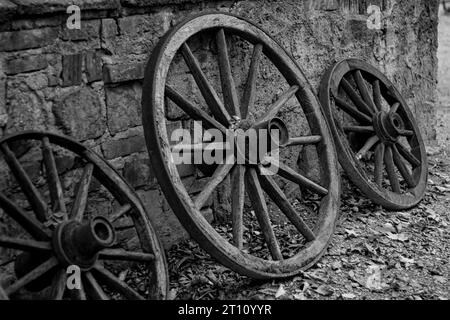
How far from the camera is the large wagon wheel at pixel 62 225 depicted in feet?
8.06

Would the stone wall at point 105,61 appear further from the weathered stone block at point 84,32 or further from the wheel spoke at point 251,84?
the wheel spoke at point 251,84

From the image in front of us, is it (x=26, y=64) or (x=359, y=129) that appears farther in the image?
(x=359, y=129)

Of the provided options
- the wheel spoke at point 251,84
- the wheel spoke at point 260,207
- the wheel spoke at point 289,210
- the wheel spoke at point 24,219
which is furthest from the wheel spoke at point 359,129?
the wheel spoke at point 24,219

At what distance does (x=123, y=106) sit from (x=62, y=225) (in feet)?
2.89

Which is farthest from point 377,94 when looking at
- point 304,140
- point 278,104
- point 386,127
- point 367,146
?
point 278,104

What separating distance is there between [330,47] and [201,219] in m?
1.98

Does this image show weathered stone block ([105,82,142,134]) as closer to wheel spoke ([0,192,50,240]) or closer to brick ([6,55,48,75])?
brick ([6,55,48,75])

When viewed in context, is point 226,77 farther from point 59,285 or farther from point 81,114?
point 59,285

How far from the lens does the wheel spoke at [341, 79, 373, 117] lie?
4297 millimetres

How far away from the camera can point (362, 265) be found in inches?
A: 134

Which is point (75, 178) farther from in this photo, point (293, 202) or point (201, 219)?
point (293, 202)

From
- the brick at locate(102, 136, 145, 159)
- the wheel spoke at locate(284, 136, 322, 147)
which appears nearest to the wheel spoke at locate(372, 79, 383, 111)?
the wheel spoke at locate(284, 136, 322, 147)
